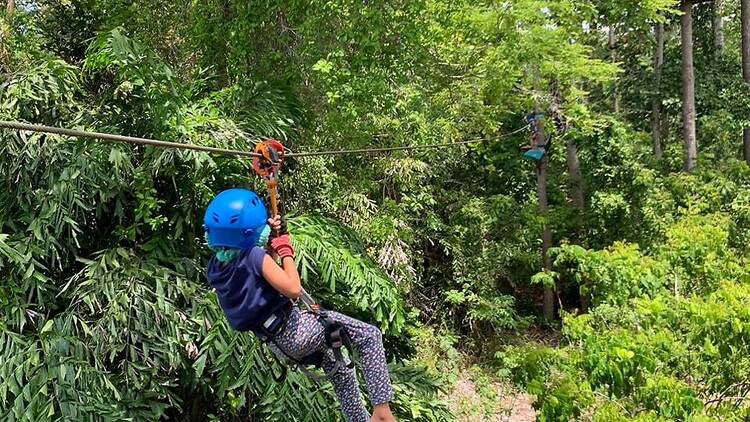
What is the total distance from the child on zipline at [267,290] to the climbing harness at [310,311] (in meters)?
0.01

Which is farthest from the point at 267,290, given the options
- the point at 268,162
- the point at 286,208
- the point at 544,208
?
the point at 544,208

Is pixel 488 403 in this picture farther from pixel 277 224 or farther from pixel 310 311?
pixel 277 224

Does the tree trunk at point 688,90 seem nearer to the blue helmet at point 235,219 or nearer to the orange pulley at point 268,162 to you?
the orange pulley at point 268,162

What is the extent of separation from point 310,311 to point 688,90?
945 cm

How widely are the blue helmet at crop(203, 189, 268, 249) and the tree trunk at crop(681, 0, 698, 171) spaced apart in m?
9.08

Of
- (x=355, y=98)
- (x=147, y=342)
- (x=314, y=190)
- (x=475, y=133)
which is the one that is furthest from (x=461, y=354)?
(x=147, y=342)

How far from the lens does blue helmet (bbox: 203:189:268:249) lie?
7.04 ft

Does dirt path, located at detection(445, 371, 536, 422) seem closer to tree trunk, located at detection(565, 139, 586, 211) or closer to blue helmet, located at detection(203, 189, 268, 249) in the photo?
tree trunk, located at detection(565, 139, 586, 211)

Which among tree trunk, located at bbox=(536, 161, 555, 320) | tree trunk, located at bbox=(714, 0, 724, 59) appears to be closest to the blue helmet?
tree trunk, located at bbox=(536, 161, 555, 320)

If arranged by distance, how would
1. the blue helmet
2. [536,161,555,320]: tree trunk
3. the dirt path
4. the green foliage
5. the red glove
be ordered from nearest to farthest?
1. the blue helmet
2. the red glove
3. the green foliage
4. the dirt path
5. [536,161,555,320]: tree trunk

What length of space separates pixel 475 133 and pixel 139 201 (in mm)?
5887

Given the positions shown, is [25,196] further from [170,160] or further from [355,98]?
[355,98]

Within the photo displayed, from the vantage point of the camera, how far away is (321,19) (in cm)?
456

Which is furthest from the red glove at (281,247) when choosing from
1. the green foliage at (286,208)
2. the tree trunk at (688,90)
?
the tree trunk at (688,90)
